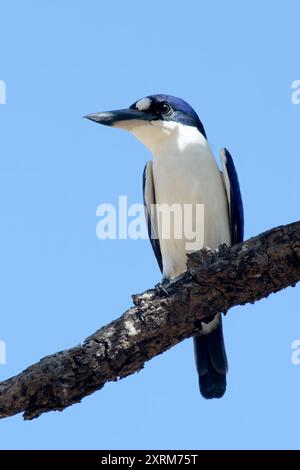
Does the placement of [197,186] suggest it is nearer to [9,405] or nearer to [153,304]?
[153,304]

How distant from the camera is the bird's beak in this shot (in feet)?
31.7

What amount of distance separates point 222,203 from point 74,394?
3463 millimetres

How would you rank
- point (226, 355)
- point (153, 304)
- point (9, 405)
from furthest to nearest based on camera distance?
point (226, 355), point (153, 304), point (9, 405)

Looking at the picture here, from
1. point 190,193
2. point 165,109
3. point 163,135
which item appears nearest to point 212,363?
point 190,193

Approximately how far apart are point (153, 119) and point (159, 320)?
339 cm

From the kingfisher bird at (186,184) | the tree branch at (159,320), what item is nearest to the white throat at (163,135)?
the kingfisher bird at (186,184)

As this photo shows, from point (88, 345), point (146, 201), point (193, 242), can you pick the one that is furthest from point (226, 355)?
point (88, 345)

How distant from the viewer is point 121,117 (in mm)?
9688

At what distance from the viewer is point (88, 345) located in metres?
6.63

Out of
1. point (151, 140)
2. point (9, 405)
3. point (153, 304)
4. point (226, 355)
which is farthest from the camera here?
point (151, 140)

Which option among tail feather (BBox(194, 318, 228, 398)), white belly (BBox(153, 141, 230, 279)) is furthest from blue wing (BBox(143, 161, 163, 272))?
tail feather (BBox(194, 318, 228, 398))
